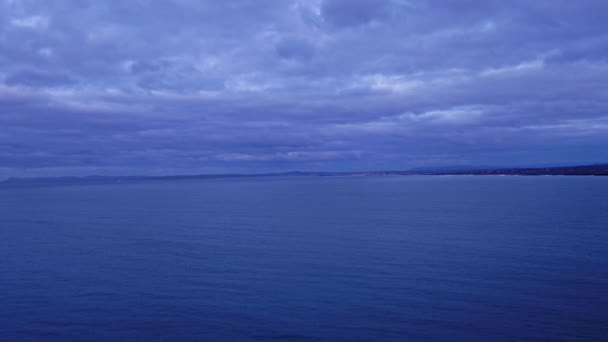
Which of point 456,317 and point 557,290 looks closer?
point 456,317

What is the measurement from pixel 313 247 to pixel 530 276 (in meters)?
19.3

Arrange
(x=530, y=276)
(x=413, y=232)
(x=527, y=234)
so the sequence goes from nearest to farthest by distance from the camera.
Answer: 1. (x=530, y=276)
2. (x=527, y=234)
3. (x=413, y=232)

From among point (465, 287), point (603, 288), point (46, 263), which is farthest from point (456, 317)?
point (46, 263)

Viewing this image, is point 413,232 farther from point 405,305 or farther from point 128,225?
point 128,225

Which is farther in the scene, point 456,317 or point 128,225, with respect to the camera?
point 128,225

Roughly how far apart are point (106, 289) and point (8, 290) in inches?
244

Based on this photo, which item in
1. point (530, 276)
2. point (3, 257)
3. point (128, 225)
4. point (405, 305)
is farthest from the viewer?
point (128, 225)

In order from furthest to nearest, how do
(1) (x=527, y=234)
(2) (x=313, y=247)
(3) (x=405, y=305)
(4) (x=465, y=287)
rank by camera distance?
(1) (x=527, y=234)
(2) (x=313, y=247)
(4) (x=465, y=287)
(3) (x=405, y=305)

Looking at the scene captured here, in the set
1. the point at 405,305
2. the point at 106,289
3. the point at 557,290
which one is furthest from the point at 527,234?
the point at 106,289

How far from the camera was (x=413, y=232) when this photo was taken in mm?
53844

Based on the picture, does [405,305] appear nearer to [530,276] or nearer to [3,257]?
[530,276]

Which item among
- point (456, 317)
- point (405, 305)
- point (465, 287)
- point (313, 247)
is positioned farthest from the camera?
point (313, 247)

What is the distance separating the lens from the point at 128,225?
217 feet

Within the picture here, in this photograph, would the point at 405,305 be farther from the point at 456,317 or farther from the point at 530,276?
the point at 530,276
